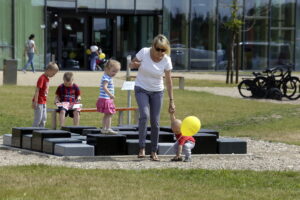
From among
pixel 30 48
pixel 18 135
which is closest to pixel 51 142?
pixel 18 135

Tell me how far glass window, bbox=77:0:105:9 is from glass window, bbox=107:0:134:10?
1.21 feet

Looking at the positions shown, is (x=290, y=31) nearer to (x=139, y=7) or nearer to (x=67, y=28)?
(x=139, y=7)

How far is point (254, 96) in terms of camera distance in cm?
2716

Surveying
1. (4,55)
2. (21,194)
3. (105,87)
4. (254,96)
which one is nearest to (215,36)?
(4,55)

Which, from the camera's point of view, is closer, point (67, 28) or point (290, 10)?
point (67, 28)

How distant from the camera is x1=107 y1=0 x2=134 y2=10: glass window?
45106mm

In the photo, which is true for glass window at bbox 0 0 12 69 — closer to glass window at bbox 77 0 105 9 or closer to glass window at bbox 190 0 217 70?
glass window at bbox 77 0 105 9

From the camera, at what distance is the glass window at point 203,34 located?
1833 inches

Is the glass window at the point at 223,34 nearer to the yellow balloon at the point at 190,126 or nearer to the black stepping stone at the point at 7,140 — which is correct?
the black stepping stone at the point at 7,140

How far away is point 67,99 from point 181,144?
12.8 feet

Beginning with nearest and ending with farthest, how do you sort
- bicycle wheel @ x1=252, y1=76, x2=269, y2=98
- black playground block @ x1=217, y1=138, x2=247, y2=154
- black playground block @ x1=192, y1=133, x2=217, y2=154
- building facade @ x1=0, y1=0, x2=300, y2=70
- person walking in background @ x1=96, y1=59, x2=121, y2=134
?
1. black playground block @ x1=192, y1=133, x2=217, y2=154
2. black playground block @ x1=217, y1=138, x2=247, y2=154
3. person walking in background @ x1=96, y1=59, x2=121, y2=134
4. bicycle wheel @ x1=252, y1=76, x2=269, y2=98
5. building facade @ x1=0, y1=0, x2=300, y2=70

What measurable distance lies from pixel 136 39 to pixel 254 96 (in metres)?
20.0

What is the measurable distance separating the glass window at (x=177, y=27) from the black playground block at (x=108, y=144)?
34.7m

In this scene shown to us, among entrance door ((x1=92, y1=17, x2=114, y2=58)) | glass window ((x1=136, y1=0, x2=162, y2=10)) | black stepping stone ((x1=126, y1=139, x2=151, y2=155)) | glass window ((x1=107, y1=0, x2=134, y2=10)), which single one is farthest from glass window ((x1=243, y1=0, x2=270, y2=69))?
black stepping stone ((x1=126, y1=139, x2=151, y2=155))
